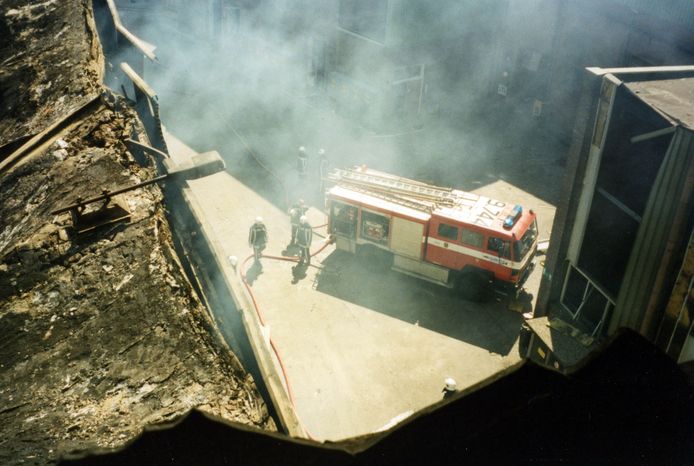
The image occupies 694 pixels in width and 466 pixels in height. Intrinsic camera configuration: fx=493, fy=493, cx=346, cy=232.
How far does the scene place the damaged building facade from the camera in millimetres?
5609

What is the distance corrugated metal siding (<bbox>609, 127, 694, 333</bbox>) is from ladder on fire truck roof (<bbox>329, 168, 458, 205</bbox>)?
5.45 metres

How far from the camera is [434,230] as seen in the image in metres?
11.3

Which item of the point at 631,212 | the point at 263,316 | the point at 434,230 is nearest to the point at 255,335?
the point at 631,212

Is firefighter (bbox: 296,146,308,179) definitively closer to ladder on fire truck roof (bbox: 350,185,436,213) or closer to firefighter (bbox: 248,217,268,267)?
ladder on fire truck roof (bbox: 350,185,436,213)

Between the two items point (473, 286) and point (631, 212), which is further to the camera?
point (473, 286)

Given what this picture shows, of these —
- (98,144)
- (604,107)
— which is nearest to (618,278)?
(604,107)

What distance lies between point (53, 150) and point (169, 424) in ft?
14.1

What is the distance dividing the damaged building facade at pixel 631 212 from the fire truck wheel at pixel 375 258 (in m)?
4.54

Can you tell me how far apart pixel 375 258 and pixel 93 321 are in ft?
31.5

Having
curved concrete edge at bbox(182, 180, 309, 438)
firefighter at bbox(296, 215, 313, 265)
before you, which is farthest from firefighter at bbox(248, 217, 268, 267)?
curved concrete edge at bbox(182, 180, 309, 438)

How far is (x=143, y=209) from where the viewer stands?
13.1 ft

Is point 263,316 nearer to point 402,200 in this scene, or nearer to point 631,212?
point 402,200

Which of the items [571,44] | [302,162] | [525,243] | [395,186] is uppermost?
[571,44]

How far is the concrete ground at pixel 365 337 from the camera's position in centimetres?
919
